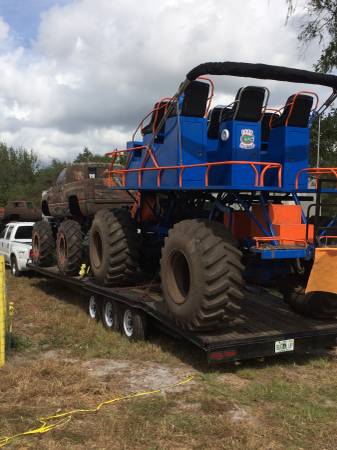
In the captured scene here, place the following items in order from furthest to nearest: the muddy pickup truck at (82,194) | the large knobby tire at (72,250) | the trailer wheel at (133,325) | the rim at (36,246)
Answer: the rim at (36,246) → the muddy pickup truck at (82,194) → the large knobby tire at (72,250) → the trailer wheel at (133,325)

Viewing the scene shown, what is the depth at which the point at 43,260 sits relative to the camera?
12.0 m

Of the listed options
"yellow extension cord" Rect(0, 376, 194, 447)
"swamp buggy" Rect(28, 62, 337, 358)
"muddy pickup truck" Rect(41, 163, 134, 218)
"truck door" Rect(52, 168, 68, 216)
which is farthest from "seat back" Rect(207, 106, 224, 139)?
"truck door" Rect(52, 168, 68, 216)

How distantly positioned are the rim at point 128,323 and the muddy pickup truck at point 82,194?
302cm

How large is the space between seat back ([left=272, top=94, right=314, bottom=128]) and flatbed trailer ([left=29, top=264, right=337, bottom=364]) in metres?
2.66

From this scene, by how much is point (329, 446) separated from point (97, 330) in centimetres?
447

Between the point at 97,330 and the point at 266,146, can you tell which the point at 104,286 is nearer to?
the point at 97,330

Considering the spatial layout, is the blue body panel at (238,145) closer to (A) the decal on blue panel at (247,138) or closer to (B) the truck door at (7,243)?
(A) the decal on blue panel at (247,138)

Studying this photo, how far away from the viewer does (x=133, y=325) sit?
739 centimetres

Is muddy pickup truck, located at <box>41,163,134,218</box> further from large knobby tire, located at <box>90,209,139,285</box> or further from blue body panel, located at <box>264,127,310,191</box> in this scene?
blue body panel, located at <box>264,127,310,191</box>

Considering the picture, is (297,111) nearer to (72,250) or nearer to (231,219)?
(231,219)

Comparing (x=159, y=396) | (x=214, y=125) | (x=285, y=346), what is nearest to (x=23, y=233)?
(x=214, y=125)

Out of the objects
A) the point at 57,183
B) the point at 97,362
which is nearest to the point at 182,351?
the point at 97,362

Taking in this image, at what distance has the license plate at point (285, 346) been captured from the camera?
19.9ft

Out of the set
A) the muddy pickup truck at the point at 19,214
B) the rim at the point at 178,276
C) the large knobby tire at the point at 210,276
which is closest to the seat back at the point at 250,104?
the large knobby tire at the point at 210,276
